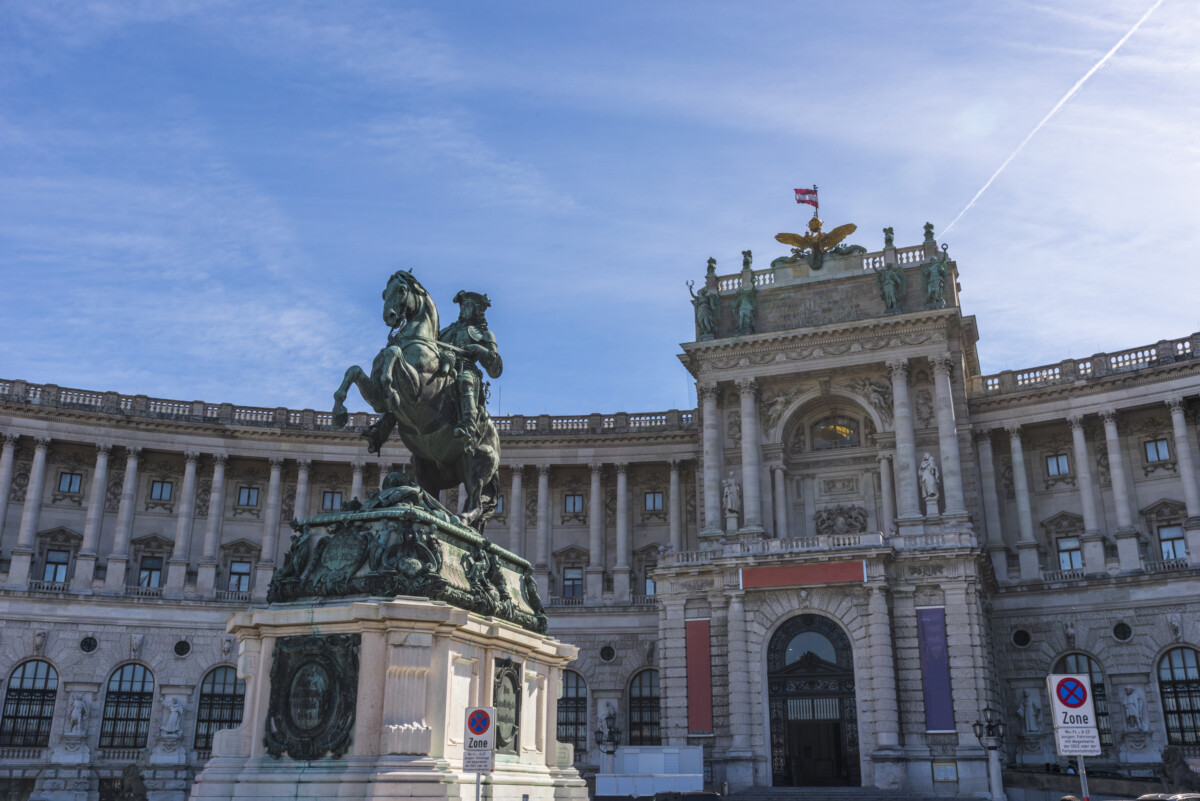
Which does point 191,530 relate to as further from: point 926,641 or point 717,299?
point 926,641

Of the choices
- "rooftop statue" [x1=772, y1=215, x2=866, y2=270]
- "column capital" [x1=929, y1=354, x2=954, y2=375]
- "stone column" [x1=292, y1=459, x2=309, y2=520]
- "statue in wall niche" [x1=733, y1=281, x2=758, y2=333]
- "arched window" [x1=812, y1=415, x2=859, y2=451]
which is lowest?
"stone column" [x1=292, y1=459, x2=309, y2=520]

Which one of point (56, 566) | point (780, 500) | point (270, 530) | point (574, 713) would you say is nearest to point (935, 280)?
point (780, 500)

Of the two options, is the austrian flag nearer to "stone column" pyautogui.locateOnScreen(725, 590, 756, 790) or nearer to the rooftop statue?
the rooftop statue

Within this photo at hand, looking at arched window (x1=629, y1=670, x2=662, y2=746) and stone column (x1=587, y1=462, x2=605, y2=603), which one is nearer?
arched window (x1=629, y1=670, x2=662, y2=746)

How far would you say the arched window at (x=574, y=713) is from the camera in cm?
5038

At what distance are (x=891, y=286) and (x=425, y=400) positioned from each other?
123 ft

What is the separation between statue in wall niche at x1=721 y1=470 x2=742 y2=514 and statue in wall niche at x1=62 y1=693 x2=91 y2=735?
96.6 ft

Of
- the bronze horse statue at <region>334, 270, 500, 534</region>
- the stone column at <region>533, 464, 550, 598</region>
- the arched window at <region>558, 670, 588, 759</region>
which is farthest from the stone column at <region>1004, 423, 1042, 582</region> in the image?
the bronze horse statue at <region>334, 270, 500, 534</region>

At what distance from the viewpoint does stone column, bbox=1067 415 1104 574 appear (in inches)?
1832

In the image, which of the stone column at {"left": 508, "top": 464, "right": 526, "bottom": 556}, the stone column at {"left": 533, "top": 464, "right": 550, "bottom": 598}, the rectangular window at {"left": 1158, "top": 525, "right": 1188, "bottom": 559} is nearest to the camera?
the rectangular window at {"left": 1158, "top": 525, "right": 1188, "bottom": 559}

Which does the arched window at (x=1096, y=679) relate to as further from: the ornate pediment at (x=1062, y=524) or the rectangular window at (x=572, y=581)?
the rectangular window at (x=572, y=581)

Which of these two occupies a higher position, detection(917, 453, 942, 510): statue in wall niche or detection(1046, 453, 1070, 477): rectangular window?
detection(1046, 453, 1070, 477): rectangular window

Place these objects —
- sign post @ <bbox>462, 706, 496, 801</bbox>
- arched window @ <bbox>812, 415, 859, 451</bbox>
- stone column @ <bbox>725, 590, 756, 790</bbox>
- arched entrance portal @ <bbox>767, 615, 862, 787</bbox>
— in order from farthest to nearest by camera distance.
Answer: arched window @ <bbox>812, 415, 859, 451</bbox>
arched entrance portal @ <bbox>767, 615, 862, 787</bbox>
stone column @ <bbox>725, 590, 756, 790</bbox>
sign post @ <bbox>462, 706, 496, 801</bbox>

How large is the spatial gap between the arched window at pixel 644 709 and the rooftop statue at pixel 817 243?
20881 millimetres
